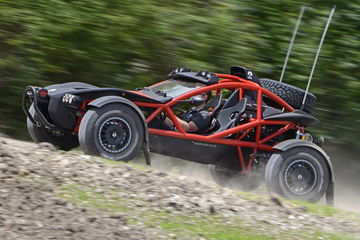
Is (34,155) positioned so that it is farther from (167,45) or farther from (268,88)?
(167,45)

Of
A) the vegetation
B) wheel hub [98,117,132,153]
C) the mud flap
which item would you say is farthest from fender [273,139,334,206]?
the vegetation

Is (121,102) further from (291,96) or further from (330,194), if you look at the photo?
(330,194)

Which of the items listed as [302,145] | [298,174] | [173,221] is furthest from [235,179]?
[173,221]

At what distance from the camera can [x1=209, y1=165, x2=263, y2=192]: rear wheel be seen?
464 inches

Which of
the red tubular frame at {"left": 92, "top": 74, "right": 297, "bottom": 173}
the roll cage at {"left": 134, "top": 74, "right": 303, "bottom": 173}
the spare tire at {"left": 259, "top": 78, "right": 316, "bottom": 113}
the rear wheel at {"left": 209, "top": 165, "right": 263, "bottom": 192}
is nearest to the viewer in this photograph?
the red tubular frame at {"left": 92, "top": 74, "right": 297, "bottom": 173}

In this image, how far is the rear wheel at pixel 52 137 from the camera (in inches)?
434

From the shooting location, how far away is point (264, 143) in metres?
11.7

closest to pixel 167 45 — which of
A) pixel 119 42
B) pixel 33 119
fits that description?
pixel 119 42

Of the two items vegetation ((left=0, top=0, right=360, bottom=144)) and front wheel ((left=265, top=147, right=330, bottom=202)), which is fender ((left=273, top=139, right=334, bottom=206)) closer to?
front wheel ((left=265, top=147, right=330, bottom=202))

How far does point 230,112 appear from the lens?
11594 mm

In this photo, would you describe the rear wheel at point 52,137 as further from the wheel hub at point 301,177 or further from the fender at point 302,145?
the wheel hub at point 301,177

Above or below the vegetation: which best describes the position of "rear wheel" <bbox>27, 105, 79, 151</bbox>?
below

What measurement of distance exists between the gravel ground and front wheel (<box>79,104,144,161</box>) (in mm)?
582

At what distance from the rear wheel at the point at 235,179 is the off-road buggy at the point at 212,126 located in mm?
17
